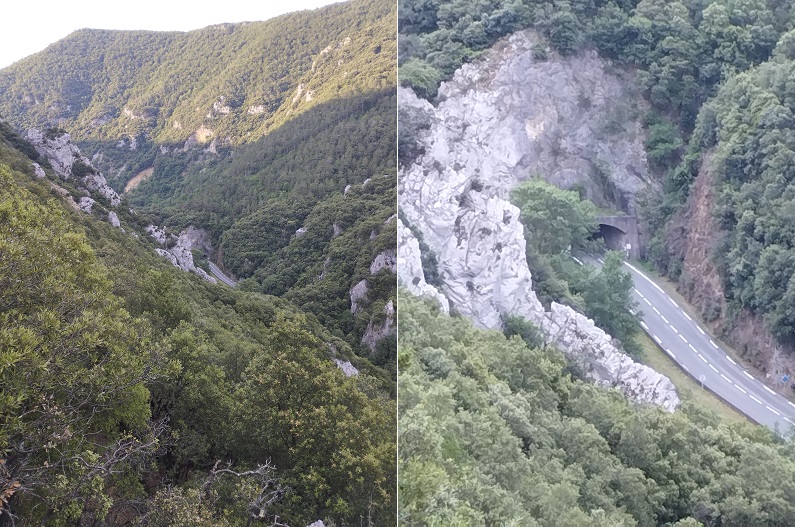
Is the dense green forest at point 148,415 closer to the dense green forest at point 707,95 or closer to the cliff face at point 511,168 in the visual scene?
the cliff face at point 511,168

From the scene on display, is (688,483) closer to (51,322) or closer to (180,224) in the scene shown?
(51,322)

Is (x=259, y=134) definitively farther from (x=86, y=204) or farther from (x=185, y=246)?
(x=86, y=204)

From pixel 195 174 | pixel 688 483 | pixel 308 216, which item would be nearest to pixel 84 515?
pixel 688 483

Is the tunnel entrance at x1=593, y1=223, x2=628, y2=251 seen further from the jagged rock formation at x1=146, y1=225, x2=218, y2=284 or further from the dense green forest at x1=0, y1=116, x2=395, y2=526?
the jagged rock formation at x1=146, y1=225, x2=218, y2=284

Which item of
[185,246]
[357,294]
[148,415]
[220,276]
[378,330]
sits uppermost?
[148,415]

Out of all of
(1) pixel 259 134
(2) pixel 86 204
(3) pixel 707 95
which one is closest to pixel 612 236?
(3) pixel 707 95
